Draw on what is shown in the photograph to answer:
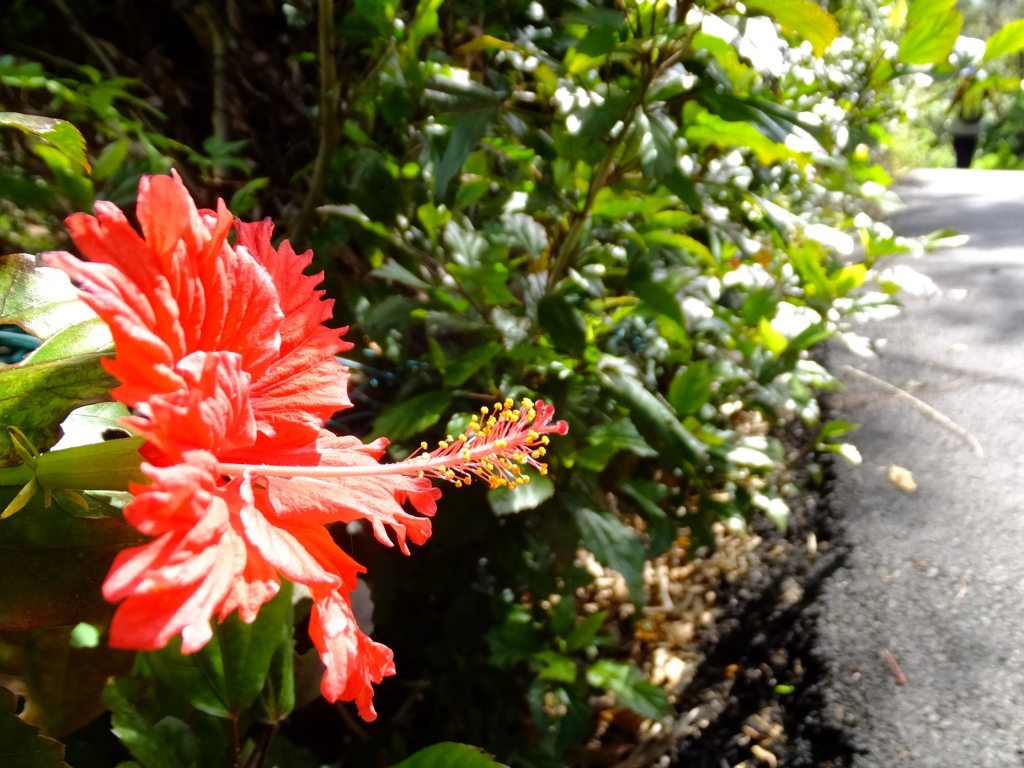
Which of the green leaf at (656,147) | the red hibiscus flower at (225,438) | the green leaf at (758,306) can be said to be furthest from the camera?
the green leaf at (758,306)

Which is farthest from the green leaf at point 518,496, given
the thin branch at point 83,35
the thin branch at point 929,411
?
the thin branch at point 929,411

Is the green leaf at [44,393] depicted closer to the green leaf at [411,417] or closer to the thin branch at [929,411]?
the green leaf at [411,417]

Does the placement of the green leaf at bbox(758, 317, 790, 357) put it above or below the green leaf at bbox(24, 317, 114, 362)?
below

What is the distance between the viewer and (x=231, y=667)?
487 millimetres

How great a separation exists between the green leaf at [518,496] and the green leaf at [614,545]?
4.1 inches

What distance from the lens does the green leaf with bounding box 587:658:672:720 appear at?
0.97 metres

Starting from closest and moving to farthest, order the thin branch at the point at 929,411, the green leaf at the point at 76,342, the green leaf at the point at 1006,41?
the green leaf at the point at 76,342 → the green leaf at the point at 1006,41 → the thin branch at the point at 929,411

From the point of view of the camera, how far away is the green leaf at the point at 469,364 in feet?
2.46

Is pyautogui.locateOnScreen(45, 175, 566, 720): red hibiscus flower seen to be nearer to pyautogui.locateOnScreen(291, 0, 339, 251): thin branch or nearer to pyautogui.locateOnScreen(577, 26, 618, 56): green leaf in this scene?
pyautogui.locateOnScreen(577, 26, 618, 56): green leaf

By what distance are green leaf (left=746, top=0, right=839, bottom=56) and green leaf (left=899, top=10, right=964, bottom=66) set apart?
0.36m

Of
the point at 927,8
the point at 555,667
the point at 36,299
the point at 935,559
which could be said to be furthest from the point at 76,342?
the point at 935,559

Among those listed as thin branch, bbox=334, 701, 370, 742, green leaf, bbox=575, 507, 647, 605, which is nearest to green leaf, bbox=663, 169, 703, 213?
green leaf, bbox=575, 507, 647, 605

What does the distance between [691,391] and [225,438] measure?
0.74 metres

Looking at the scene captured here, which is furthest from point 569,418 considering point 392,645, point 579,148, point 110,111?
point 110,111
